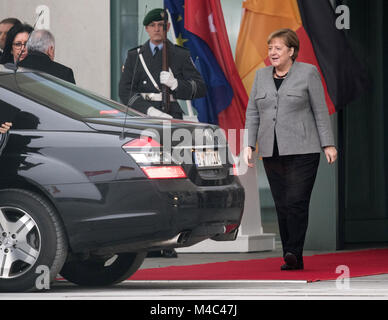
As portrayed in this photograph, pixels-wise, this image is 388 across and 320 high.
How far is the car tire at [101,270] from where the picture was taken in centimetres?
830

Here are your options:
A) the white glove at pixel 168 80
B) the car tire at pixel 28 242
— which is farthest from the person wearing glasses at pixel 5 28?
the car tire at pixel 28 242

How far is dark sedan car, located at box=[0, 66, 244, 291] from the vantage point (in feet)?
23.6

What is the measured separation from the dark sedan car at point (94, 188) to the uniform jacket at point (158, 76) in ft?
9.85

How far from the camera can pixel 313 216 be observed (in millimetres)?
12602

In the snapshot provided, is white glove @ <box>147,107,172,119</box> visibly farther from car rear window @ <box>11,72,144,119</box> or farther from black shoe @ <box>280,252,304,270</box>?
car rear window @ <box>11,72,144,119</box>

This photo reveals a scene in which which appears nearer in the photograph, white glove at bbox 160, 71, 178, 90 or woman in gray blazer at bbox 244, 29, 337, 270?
woman in gray blazer at bbox 244, 29, 337, 270

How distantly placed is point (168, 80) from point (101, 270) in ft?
9.01

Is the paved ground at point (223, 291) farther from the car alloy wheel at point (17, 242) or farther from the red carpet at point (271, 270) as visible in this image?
the red carpet at point (271, 270)

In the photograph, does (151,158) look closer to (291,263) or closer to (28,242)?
(28,242)

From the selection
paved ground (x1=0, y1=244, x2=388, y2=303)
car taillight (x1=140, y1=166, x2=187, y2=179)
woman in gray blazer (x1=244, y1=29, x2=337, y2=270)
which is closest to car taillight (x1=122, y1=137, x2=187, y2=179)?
car taillight (x1=140, y1=166, x2=187, y2=179)

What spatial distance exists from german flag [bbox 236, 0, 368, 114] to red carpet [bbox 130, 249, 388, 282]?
1.54 metres

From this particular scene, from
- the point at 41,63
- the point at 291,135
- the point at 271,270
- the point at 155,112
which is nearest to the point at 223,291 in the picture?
the point at 271,270
